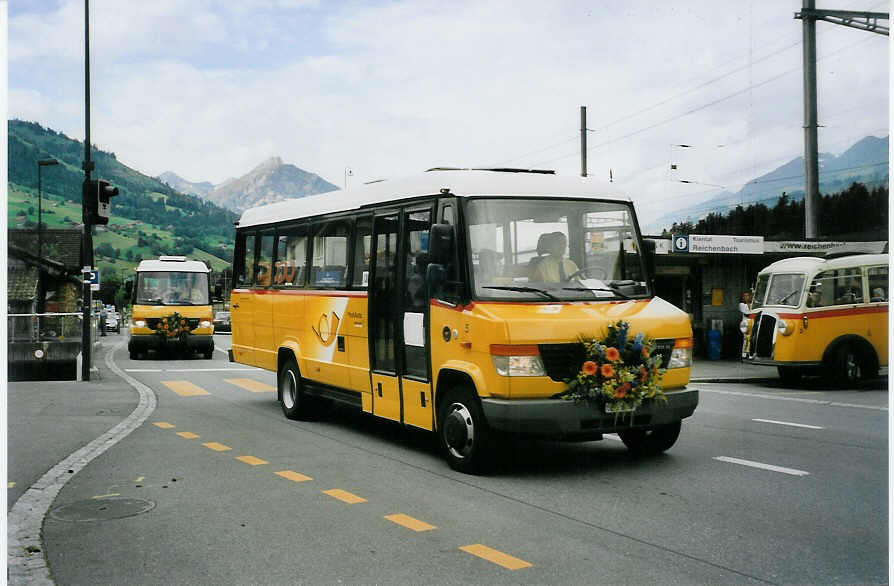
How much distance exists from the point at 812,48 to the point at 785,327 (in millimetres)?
12251

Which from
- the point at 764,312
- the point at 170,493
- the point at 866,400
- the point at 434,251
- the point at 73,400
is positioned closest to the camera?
the point at 170,493

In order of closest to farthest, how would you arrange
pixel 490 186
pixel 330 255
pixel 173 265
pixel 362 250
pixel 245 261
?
pixel 490 186
pixel 362 250
pixel 330 255
pixel 245 261
pixel 173 265

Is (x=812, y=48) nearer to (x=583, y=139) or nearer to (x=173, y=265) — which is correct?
(x=173, y=265)

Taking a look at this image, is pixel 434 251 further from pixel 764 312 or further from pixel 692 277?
pixel 692 277

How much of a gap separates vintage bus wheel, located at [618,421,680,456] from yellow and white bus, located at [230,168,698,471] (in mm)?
14

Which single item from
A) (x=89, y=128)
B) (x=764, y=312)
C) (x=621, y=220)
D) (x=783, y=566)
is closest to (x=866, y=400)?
(x=764, y=312)

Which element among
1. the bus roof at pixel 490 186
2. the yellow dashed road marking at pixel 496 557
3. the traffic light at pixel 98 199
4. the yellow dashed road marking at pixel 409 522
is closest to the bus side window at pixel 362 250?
the bus roof at pixel 490 186

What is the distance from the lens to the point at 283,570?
5387mm

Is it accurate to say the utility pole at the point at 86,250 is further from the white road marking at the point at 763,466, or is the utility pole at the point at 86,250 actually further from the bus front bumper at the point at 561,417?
the white road marking at the point at 763,466

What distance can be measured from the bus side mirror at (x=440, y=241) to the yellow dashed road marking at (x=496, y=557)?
313cm

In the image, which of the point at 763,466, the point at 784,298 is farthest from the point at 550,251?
the point at 784,298

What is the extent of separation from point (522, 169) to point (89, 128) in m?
14.3

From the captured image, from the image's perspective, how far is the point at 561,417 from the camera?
784 cm

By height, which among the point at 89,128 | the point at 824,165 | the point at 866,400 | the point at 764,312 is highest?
the point at 89,128
